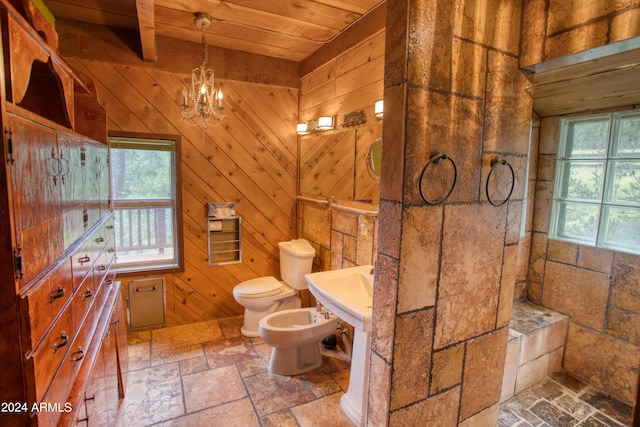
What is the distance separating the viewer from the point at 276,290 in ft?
10.2

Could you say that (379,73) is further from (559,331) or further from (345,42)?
(559,331)

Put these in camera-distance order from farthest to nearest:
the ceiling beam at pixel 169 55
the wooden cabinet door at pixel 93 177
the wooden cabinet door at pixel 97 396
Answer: the ceiling beam at pixel 169 55 → the wooden cabinet door at pixel 93 177 → the wooden cabinet door at pixel 97 396

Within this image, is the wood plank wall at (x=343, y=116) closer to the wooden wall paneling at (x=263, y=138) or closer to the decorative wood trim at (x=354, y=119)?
the decorative wood trim at (x=354, y=119)

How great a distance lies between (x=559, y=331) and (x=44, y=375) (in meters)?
3.15

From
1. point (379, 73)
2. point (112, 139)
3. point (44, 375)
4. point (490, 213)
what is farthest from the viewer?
point (112, 139)

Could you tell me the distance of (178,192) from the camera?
3.15m

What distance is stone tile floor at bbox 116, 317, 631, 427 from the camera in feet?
6.90

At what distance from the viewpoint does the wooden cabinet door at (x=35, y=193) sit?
891mm

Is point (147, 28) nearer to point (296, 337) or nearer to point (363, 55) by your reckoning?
point (363, 55)

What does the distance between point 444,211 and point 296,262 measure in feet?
6.69

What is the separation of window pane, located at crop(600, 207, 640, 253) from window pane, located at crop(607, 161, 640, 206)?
7cm

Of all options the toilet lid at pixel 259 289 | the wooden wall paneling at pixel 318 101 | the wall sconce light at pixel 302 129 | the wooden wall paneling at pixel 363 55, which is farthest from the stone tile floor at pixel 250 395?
the wooden wall paneling at pixel 363 55

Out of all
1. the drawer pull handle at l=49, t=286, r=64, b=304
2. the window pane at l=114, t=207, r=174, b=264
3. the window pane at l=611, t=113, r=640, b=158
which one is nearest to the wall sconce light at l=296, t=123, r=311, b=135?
the window pane at l=114, t=207, r=174, b=264

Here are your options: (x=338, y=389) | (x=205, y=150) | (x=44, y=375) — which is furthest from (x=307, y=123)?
(x=44, y=375)
